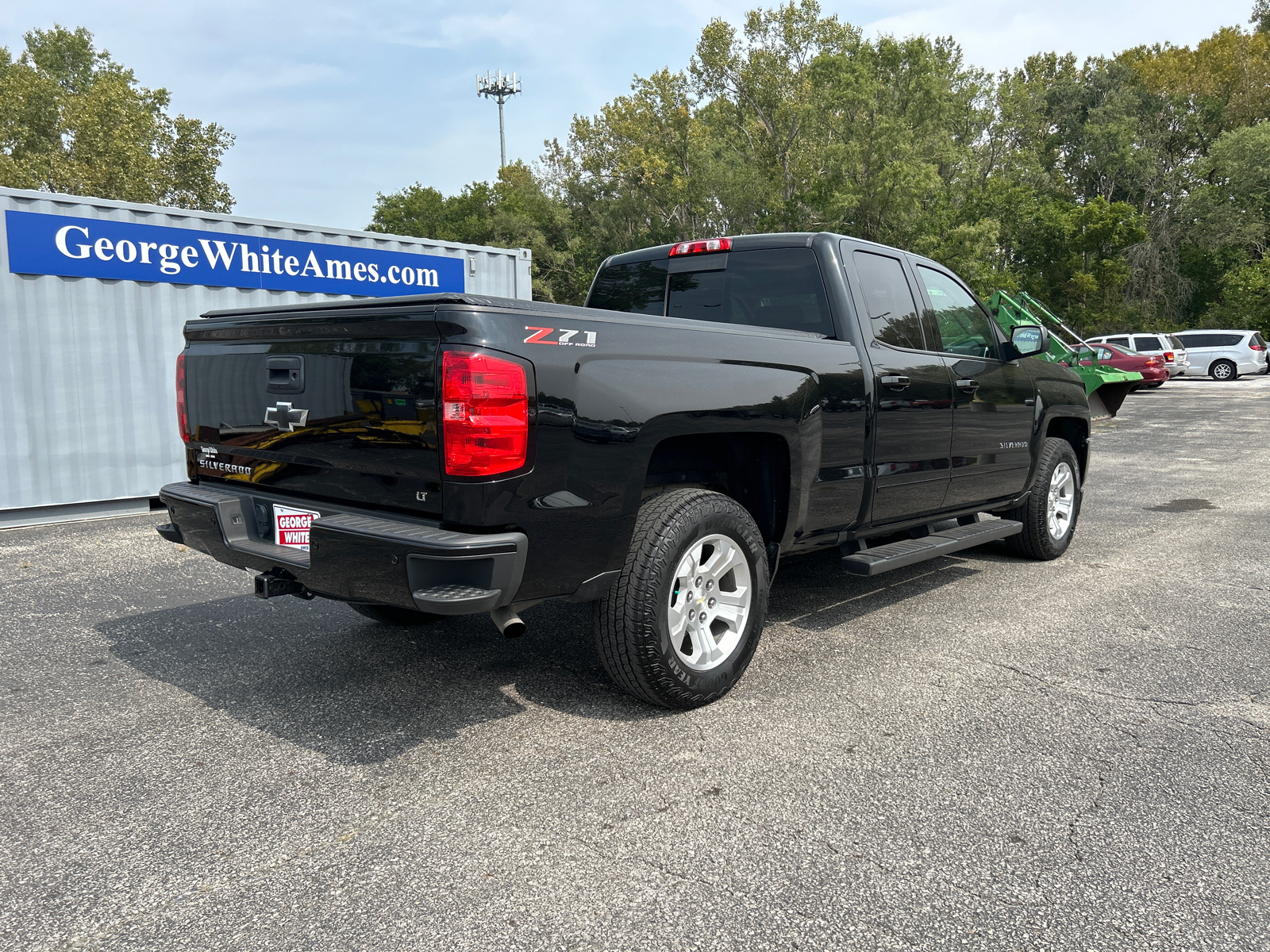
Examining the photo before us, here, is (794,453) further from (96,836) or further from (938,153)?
(938,153)

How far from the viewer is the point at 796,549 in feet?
14.0

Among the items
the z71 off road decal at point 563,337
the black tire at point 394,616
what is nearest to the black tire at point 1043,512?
the black tire at point 394,616

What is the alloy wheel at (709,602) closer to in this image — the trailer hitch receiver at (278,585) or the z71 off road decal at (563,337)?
the z71 off road decal at (563,337)

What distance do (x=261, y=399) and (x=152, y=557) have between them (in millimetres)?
4006

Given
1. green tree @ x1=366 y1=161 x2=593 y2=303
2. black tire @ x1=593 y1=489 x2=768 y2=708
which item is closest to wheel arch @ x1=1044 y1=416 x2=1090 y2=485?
black tire @ x1=593 y1=489 x2=768 y2=708

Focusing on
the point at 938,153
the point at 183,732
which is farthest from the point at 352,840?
the point at 938,153

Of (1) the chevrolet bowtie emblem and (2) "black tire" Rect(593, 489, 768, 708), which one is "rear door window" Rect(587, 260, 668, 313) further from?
(1) the chevrolet bowtie emblem

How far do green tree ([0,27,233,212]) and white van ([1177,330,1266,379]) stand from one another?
41.4 metres

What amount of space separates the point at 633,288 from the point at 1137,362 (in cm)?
2535

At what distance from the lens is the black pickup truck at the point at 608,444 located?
2.91 m

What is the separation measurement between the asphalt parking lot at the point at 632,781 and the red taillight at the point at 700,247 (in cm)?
203

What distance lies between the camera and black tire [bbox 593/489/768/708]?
3.37m


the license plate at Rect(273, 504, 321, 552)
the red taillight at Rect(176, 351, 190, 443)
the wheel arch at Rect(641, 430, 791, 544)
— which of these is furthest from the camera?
the red taillight at Rect(176, 351, 190, 443)

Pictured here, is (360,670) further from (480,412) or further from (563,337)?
(563,337)
